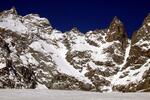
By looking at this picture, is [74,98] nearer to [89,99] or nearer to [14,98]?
[89,99]

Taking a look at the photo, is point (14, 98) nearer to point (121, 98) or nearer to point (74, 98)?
point (74, 98)

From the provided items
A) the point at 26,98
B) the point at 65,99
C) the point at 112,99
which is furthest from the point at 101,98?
the point at 26,98

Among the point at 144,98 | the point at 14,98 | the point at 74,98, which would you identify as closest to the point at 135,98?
the point at 144,98

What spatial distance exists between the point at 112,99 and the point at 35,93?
11.0 ft

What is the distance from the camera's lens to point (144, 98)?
14539 mm

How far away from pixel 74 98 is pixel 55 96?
3.46 feet

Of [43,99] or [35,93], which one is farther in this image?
[35,93]

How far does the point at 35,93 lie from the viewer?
617 inches

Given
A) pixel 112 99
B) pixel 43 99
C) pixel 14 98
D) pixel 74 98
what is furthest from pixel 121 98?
pixel 14 98

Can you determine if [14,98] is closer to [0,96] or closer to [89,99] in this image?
[0,96]

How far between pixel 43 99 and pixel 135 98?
3.48 m

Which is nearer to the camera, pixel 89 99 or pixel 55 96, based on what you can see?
pixel 89 99

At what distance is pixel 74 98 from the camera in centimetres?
1424

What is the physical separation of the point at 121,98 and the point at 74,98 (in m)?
1.76
